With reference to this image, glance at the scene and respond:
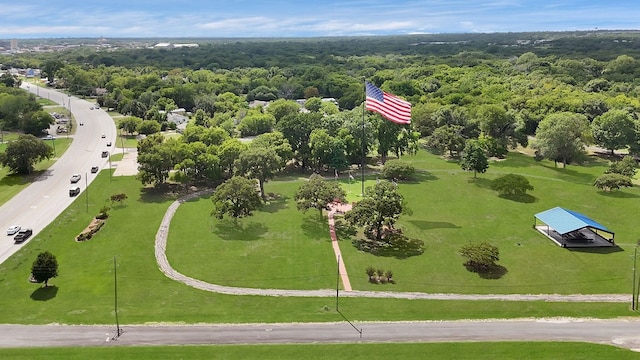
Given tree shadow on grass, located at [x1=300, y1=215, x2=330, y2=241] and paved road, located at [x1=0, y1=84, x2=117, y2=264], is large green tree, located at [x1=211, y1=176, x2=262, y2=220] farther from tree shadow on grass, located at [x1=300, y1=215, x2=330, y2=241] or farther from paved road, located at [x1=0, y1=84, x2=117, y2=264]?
paved road, located at [x1=0, y1=84, x2=117, y2=264]

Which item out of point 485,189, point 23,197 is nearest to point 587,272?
point 485,189

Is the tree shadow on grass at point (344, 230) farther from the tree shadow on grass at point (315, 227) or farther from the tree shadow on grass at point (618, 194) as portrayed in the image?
the tree shadow on grass at point (618, 194)

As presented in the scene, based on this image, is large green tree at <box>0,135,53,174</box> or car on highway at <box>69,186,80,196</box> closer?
car on highway at <box>69,186,80,196</box>

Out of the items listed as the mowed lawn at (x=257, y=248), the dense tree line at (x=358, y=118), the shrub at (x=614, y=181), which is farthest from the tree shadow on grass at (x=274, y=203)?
the shrub at (x=614, y=181)

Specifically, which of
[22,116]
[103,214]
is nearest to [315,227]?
[103,214]

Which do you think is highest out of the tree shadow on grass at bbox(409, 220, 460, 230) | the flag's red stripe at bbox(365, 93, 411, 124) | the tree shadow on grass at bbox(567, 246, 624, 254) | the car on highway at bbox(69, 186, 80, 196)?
the flag's red stripe at bbox(365, 93, 411, 124)

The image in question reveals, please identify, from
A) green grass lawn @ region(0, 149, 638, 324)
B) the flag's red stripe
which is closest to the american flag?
the flag's red stripe

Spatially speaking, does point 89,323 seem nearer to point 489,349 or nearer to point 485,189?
point 489,349
